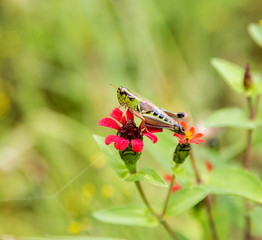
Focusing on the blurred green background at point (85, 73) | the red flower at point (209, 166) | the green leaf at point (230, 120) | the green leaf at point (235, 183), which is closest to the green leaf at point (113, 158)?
the green leaf at point (235, 183)

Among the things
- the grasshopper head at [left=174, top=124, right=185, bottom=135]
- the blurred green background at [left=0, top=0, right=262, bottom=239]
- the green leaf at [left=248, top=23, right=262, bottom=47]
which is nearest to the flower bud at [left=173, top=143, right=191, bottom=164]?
the grasshopper head at [left=174, top=124, right=185, bottom=135]

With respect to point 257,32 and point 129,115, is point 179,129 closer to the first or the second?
point 129,115

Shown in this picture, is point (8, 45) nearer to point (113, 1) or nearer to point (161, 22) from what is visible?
point (113, 1)

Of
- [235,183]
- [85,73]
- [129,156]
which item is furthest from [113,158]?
[85,73]

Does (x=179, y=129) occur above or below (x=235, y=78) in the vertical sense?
below

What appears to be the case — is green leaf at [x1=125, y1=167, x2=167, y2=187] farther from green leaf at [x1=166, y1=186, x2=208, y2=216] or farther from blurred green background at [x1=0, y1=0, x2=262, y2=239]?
blurred green background at [x1=0, y1=0, x2=262, y2=239]

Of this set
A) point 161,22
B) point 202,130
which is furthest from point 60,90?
point 202,130

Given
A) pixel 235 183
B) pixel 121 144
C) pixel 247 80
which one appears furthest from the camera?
pixel 247 80
